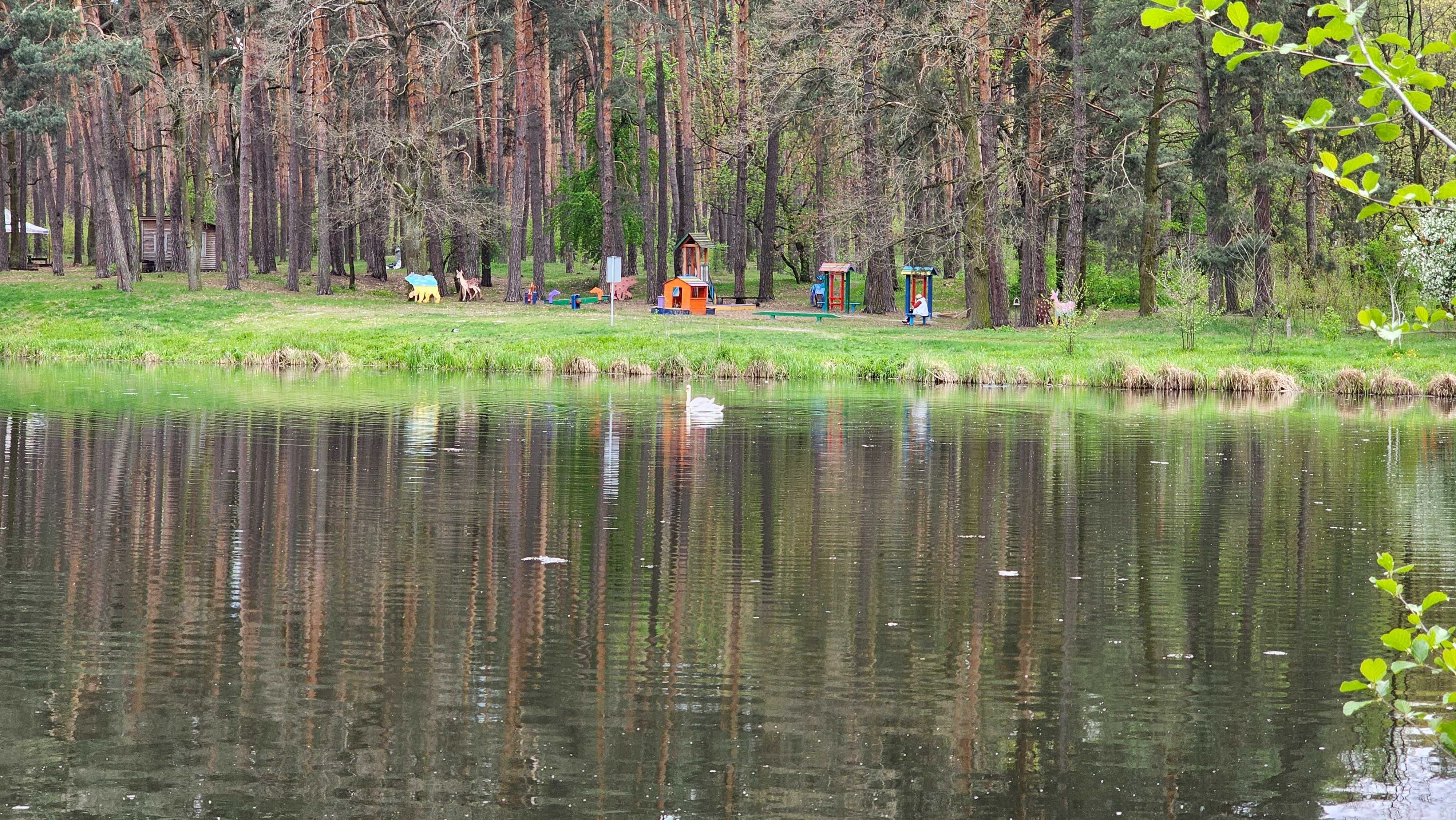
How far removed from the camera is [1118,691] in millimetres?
8539

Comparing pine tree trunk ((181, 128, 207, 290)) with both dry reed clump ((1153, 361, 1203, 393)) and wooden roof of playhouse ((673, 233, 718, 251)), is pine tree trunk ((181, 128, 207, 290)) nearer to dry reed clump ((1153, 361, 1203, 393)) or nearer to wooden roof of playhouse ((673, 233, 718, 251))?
wooden roof of playhouse ((673, 233, 718, 251))

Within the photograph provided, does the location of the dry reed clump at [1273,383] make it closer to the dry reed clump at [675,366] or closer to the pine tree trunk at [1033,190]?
the pine tree trunk at [1033,190]

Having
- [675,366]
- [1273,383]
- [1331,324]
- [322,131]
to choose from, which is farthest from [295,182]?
[1331,324]

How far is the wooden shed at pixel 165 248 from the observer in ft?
188

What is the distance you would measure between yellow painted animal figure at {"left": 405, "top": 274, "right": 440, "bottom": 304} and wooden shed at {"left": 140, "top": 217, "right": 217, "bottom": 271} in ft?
42.4

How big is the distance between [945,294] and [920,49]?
18212 millimetres

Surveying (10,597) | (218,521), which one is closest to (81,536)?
(218,521)

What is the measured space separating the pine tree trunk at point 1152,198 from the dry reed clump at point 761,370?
13.0 m

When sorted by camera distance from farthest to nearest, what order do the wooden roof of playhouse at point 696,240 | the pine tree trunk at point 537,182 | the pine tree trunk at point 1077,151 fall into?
the wooden roof of playhouse at point 696,240 → the pine tree trunk at point 537,182 → the pine tree trunk at point 1077,151

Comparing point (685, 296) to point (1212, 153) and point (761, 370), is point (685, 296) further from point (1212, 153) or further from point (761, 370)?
point (1212, 153)

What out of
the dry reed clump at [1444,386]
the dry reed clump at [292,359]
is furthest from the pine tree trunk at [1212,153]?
the dry reed clump at [292,359]

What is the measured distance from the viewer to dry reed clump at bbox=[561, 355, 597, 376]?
36.6 meters

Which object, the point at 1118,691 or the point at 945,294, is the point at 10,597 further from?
the point at 945,294

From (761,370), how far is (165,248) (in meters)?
32.0
